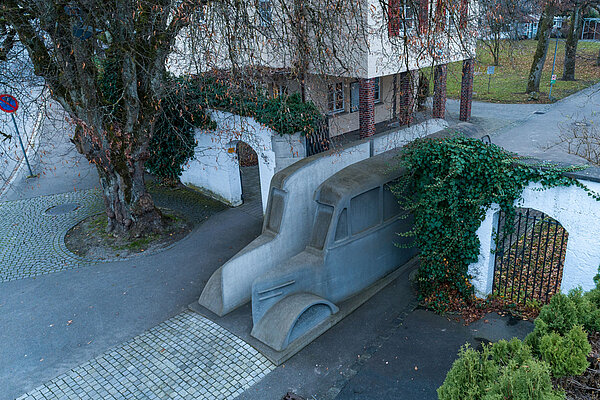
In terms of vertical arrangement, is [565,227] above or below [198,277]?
above

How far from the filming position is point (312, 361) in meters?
7.12

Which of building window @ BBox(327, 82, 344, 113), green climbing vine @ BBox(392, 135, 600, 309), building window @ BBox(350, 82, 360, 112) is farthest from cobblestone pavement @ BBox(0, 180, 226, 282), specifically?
building window @ BBox(350, 82, 360, 112)

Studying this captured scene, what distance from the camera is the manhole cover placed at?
13.8 metres

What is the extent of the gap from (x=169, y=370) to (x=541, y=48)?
26766 millimetres

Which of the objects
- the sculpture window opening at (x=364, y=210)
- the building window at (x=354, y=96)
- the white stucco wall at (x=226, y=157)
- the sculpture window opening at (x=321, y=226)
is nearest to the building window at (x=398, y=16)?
the sculpture window opening at (x=364, y=210)

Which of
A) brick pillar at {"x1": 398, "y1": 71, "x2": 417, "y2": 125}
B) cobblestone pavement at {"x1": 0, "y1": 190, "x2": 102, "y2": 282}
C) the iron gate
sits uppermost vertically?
brick pillar at {"x1": 398, "y1": 71, "x2": 417, "y2": 125}

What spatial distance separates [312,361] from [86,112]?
762 cm

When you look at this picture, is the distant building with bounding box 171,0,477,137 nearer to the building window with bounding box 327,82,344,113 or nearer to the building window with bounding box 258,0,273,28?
the building window with bounding box 327,82,344,113

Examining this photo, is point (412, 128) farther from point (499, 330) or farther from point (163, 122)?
point (163, 122)

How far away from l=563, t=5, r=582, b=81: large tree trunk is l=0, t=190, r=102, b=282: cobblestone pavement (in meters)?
28.1

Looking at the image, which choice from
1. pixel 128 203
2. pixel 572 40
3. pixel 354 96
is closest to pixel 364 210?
pixel 128 203

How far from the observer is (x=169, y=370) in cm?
714

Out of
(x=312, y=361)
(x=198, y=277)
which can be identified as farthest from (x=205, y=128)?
(x=312, y=361)

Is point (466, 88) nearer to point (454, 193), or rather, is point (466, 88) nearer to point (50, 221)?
point (454, 193)
